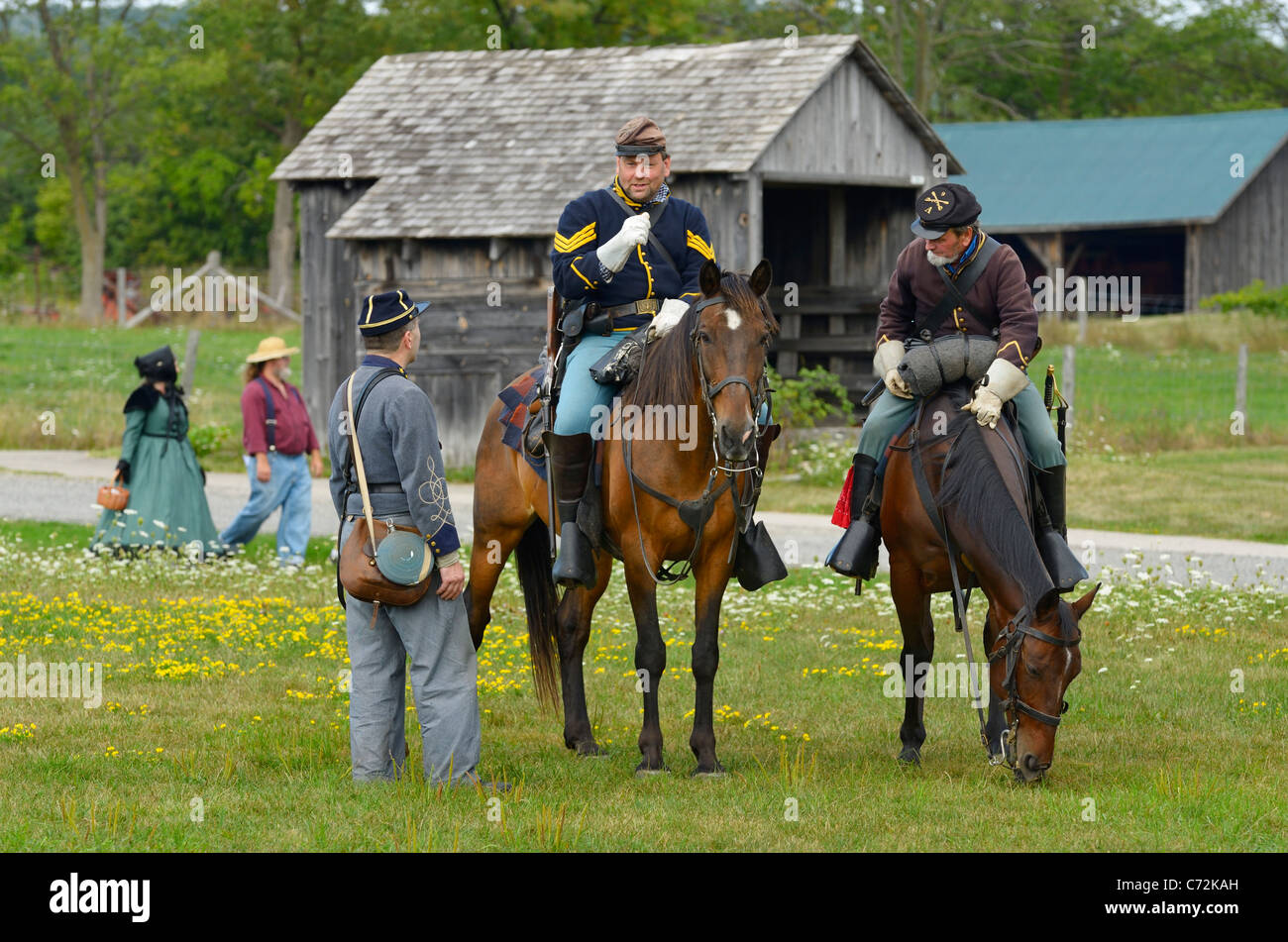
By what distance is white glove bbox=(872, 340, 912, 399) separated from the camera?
8367 mm

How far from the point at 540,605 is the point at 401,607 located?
201cm

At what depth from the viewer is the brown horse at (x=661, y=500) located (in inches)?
293

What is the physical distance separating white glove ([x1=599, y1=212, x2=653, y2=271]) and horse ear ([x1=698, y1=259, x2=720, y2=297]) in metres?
0.54

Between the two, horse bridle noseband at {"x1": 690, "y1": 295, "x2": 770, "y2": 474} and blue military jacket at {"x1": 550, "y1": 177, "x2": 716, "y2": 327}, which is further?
blue military jacket at {"x1": 550, "y1": 177, "x2": 716, "y2": 327}

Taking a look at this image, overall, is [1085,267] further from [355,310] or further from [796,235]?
[355,310]

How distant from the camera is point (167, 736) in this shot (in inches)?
348

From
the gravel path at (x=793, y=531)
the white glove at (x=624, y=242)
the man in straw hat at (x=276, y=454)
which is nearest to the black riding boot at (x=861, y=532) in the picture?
the white glove at (x=624, y=242)

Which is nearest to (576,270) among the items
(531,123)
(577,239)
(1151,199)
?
(577,239)

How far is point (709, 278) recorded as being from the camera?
7.52 metres

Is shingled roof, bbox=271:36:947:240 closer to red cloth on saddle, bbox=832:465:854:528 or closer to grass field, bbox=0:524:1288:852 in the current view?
grass field, bbox=0:524:1288:852

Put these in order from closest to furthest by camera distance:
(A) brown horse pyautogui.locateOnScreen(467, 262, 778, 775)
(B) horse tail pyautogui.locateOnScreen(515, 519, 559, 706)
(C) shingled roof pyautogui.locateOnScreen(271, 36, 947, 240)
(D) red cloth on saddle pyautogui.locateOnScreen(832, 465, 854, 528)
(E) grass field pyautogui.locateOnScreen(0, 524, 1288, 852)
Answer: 1. (E) grass field pyautogui.locateOnScreen(0, 524, 1288, 852)
2. (A) brown horse pyautogui.locateOnScreen(467, 262, 778, 775)
3. (D) red cloth on saddle pyautogui.locateOnScreen(832, 465, 854, 528)
4. (B) horse tail pyautogui.locateOnScreen(515, 519, 559, 706)
5. (C) shingled roof pyautogui.locateOnScreen(271, 36, 947, 240)

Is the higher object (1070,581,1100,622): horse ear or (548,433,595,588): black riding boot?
(548,433,595,588): black riding boot

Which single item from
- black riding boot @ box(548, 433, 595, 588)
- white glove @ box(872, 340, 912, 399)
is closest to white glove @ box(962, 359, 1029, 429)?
white glove @ box(872, 340, 912, 399)

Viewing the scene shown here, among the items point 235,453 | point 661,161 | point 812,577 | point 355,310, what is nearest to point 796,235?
point 355,310
